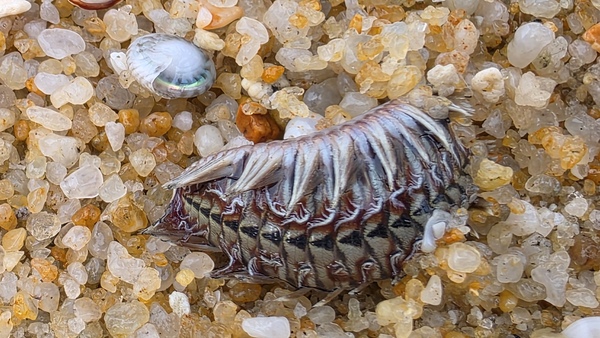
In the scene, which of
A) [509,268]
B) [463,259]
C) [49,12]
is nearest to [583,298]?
[509,268]

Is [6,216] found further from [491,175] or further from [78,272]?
[491,175]

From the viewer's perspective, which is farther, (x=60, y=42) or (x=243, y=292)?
(x=60, y=42)

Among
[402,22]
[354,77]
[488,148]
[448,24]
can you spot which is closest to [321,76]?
[354,77]

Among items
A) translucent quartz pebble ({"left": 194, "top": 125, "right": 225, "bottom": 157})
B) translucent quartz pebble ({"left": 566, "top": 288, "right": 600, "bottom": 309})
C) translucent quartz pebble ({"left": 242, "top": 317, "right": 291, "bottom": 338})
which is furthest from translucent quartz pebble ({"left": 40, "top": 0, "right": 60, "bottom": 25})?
translucent quartz pebble ({"left": 566, "top": 288, "right": 600, "bottom": 309})

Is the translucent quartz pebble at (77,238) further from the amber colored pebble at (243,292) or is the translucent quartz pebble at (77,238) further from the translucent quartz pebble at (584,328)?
the translucent quartz pebble at (584,328)

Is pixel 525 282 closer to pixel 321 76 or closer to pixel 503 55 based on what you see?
pixel 503 55

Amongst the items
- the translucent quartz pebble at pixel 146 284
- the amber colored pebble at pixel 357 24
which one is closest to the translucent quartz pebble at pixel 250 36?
the amber colored pebble at pixel 357 24
